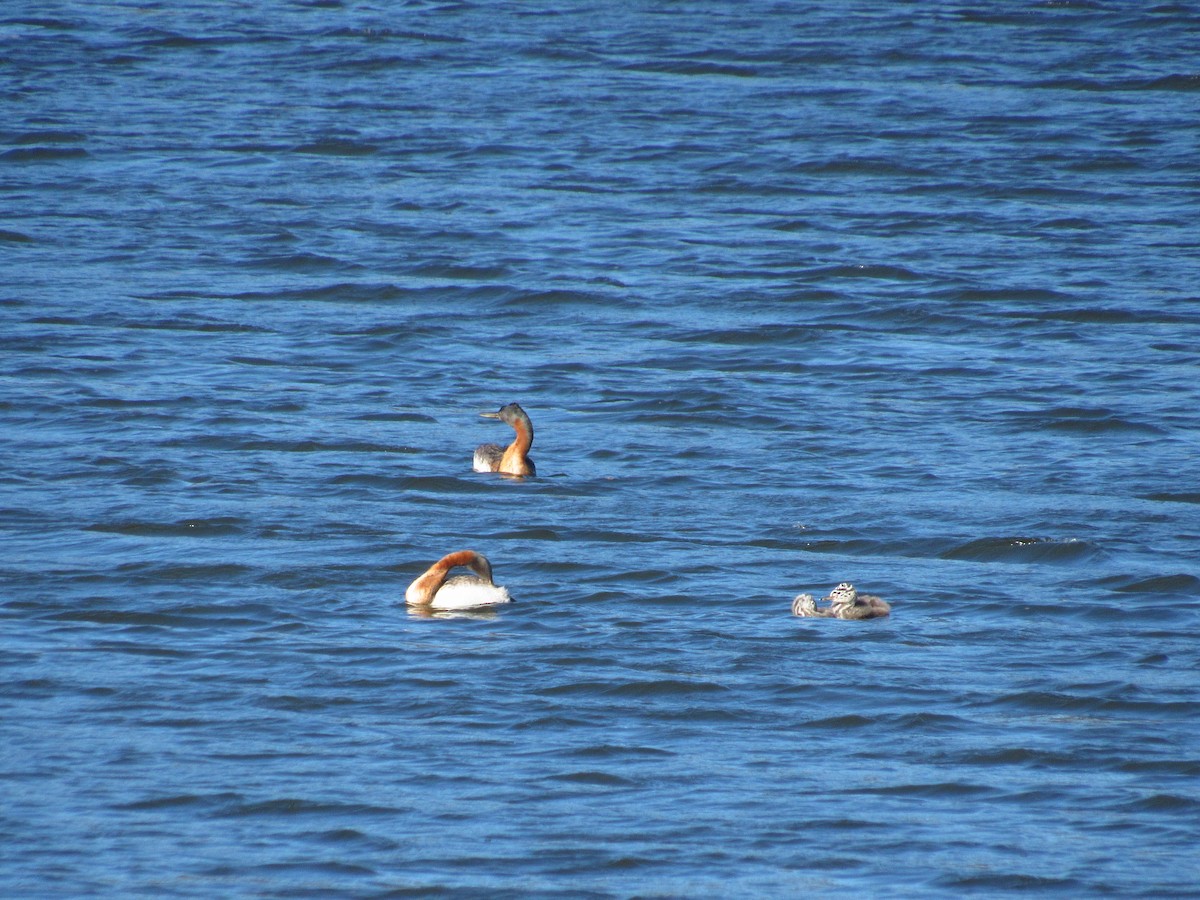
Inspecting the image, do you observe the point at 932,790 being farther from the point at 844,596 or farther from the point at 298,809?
the point at 298,809

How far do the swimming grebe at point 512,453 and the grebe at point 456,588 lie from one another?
300 cm

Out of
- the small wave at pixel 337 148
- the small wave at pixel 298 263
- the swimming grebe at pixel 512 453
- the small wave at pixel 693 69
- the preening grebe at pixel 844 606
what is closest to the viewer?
the preening grebe at pixel 844 606

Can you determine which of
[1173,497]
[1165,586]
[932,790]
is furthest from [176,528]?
[1173,497]

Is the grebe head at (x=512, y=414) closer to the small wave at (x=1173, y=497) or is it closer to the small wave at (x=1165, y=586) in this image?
the small wave at (x=1173, y=497)

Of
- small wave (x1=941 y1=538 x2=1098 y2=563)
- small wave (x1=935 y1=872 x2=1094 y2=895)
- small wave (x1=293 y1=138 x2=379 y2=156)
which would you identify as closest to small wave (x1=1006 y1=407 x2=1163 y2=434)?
small wave (x1=941 y1=538 x2=1098 y2=563)

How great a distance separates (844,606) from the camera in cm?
1099

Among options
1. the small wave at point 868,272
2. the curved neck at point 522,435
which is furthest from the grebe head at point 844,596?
the small wave at point 868,272

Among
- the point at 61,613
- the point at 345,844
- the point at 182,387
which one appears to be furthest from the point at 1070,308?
the point at 345,844

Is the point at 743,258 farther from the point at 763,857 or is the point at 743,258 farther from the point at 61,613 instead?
the point at 763,857

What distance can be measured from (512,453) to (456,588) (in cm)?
340

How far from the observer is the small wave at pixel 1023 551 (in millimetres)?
12602

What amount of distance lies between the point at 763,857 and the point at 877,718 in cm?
168

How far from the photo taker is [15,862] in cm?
788

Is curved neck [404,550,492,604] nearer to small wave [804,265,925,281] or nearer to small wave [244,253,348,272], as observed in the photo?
small wave [244,253,348,272]
